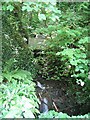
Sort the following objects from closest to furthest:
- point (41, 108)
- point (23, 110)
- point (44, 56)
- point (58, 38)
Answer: point (23, 110) < point (58, 38) < point (41, 108) < point (44, 56)

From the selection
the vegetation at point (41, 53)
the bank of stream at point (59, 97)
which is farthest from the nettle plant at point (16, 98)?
the bank of stream at point (59, 97)

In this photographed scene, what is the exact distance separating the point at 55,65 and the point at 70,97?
0.75 meters

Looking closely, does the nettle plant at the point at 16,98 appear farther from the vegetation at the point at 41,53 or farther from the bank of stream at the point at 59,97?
the bank of stream at the point at 59,97

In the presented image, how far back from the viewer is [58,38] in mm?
2932

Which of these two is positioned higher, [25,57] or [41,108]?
[25,57]

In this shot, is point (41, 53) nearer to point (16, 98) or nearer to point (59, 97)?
point (59, 97)

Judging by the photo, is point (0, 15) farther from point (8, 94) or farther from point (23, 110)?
point (23, 110)

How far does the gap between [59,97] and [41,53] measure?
3.19ft

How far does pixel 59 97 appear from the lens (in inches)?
136

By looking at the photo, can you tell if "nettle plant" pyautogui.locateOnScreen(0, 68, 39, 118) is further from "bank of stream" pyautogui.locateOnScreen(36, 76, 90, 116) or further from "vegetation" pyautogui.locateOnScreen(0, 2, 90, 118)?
"bank of stream" pyautogui.locateOnScreen(36, 76, 90, 116)

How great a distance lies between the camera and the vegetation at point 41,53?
2.20 m

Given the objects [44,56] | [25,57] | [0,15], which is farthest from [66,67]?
[0,15]

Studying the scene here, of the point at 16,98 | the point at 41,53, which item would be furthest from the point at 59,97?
the point at 16,98

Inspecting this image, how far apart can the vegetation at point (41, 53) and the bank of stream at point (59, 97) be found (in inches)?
2.7
